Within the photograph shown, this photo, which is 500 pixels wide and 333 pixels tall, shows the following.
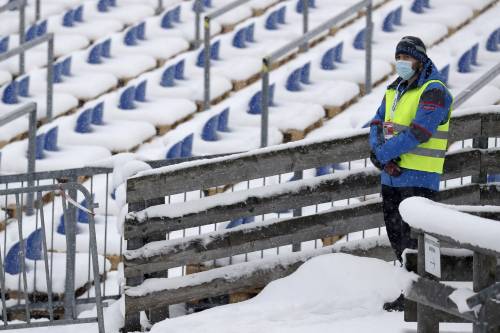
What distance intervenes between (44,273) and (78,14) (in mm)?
9878

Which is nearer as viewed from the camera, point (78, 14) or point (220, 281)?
point (220, 281)

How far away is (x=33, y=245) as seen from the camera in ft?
32.9

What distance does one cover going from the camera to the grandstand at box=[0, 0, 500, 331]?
10.1 meters

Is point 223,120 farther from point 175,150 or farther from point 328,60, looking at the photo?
point 328,60

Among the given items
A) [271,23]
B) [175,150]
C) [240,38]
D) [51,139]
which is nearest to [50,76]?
[51,139]

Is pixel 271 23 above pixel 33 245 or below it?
above

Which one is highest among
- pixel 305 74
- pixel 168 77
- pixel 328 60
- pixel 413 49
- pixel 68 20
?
pixel 413 49

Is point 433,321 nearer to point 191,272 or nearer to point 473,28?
point 191,272

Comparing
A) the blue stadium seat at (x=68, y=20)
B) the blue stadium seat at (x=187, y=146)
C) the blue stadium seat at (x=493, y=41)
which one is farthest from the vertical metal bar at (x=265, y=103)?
the blue stadium seat at (x=68, y=20)


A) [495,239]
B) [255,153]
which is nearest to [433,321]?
[495,239]

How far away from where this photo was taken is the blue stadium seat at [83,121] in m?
14.5

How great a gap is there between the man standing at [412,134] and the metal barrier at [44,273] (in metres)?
1.90

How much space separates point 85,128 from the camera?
1454 centimetres

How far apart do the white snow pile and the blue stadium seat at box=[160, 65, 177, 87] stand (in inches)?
326
